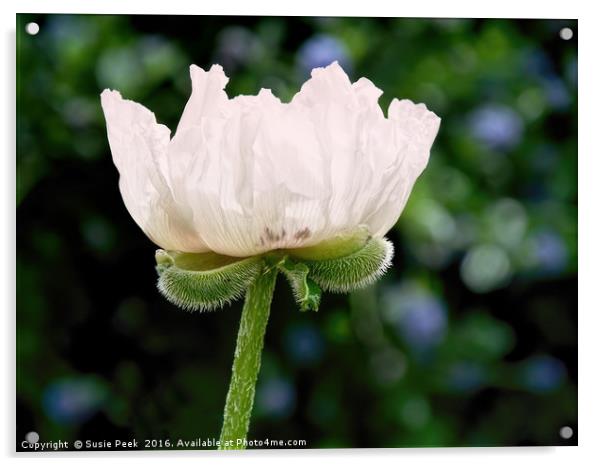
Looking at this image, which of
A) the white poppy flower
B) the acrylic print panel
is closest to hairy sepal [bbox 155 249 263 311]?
the white poppy flower

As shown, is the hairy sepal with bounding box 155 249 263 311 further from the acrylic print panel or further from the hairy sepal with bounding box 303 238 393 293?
the acrylic print panel

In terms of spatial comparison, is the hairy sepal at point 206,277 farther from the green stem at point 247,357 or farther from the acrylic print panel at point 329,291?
the acrylic print panel at point 329,291

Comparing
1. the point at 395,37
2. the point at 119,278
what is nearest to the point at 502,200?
the point at 395,37

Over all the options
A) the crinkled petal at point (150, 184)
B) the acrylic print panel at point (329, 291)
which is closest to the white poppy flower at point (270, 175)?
the crinkled petal at point (150, 184)

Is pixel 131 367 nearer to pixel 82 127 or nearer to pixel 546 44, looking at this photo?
pixel 82 127

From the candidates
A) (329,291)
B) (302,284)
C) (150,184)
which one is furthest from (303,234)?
(329,291)

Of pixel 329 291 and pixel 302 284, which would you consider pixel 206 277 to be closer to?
pixel 302 284
